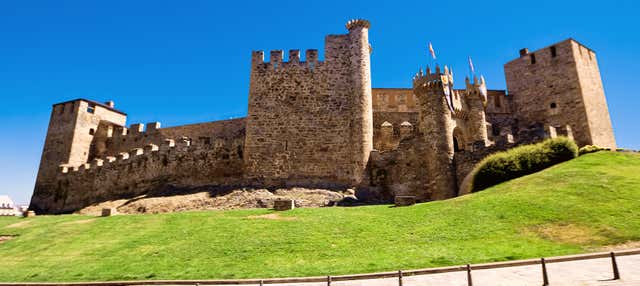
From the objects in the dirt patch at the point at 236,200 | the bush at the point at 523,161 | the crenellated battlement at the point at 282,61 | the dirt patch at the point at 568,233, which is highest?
the crenellated battlement at the point at 282,61

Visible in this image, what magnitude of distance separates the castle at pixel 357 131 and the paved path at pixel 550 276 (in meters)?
12.9

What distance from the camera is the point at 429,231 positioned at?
559 inches

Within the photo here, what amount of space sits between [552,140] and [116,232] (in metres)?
22.0

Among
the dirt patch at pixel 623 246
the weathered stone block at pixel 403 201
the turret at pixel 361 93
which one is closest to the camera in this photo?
the dirt patch at pixel 623 246

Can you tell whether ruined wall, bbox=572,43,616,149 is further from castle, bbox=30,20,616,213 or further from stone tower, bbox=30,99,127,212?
stone tower, bbox=30,99,127,212

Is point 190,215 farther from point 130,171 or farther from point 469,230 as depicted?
point 130,171

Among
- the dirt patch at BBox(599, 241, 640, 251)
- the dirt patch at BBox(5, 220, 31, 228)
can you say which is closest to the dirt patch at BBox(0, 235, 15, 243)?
the dirt patch at BBox(5, 220, 31, 228)

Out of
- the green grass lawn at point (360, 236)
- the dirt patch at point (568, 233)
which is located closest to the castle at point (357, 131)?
the green grass lawn at point (360, 236)

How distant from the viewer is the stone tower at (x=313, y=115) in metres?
27.1

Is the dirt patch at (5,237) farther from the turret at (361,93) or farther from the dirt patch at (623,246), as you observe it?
the dirt patch at (623,246)

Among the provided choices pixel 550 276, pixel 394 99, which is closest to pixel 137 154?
pixel 394 99

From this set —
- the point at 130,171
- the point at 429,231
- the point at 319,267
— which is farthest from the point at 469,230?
the point at 130,171

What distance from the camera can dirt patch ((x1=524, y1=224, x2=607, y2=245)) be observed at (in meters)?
12.0

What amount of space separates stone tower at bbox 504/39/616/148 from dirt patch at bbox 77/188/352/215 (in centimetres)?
2192
